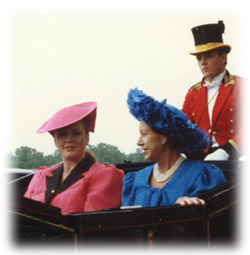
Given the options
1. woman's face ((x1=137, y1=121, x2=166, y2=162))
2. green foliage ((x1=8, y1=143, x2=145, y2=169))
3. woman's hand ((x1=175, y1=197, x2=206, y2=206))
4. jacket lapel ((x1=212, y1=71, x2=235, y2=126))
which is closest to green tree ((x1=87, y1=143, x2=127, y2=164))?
green foliage ((x1=8, y1=143, x2=145, y2=169))

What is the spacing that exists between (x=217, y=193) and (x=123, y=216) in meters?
0.45

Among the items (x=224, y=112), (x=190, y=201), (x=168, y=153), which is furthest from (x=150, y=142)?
(x=224, y=112)

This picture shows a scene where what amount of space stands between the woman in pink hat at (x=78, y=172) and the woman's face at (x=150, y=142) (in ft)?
1.13

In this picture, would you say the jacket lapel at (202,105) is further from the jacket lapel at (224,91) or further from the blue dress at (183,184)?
the blue dress at (183,184)

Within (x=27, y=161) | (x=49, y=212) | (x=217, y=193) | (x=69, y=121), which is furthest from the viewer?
(x=27, y=161)

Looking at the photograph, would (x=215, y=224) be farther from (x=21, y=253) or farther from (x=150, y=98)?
(x=21, y=253)

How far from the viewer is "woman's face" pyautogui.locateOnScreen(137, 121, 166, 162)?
2.61 m

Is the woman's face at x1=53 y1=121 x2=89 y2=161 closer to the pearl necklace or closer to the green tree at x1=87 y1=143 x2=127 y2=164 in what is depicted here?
the green tree at x1=87 y1=143 x2=127 y2=164

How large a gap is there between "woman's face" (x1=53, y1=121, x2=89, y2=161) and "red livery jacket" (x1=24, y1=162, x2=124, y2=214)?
0.38ft

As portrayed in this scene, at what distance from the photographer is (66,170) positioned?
296 cm

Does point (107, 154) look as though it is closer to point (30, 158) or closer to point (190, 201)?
point (30, 158)

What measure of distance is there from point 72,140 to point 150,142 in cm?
46

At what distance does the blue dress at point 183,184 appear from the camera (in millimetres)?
2574

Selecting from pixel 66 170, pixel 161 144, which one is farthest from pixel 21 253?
pixel 161 144
